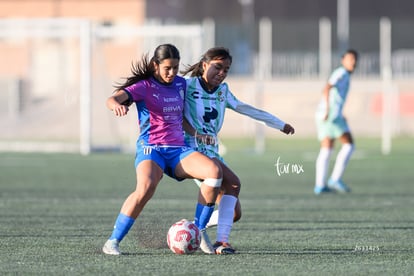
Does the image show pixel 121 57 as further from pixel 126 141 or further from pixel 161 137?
pixel 161 137

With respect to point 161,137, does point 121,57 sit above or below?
above

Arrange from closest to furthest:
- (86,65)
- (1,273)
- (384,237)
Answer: (1,273) < (384,237) < (86,65)

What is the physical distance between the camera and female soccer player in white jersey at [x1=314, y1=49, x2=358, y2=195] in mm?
14961

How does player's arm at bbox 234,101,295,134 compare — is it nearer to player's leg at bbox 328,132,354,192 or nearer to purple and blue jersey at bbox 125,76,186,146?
purple and blue jersey at bbox 125,76,186,146

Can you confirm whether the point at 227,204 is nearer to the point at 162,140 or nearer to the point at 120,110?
the point at 162,140

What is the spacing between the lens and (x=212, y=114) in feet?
29.2

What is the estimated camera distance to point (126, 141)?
28172mm

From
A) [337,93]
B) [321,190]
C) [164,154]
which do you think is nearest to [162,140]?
[164,154]

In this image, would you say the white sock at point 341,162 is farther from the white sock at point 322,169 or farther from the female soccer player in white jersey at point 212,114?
the female soccer player in white jersey at point 212,114

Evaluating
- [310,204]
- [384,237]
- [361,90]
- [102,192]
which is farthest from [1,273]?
[361,90]

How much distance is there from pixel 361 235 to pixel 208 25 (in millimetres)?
24110

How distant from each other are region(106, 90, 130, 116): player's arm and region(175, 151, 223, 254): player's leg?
2.28 feet

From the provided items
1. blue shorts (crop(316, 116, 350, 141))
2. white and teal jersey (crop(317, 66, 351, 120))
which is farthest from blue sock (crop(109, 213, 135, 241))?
blue shorts (crop(316, 116, 350, 141))

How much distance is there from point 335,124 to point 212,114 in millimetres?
6588
